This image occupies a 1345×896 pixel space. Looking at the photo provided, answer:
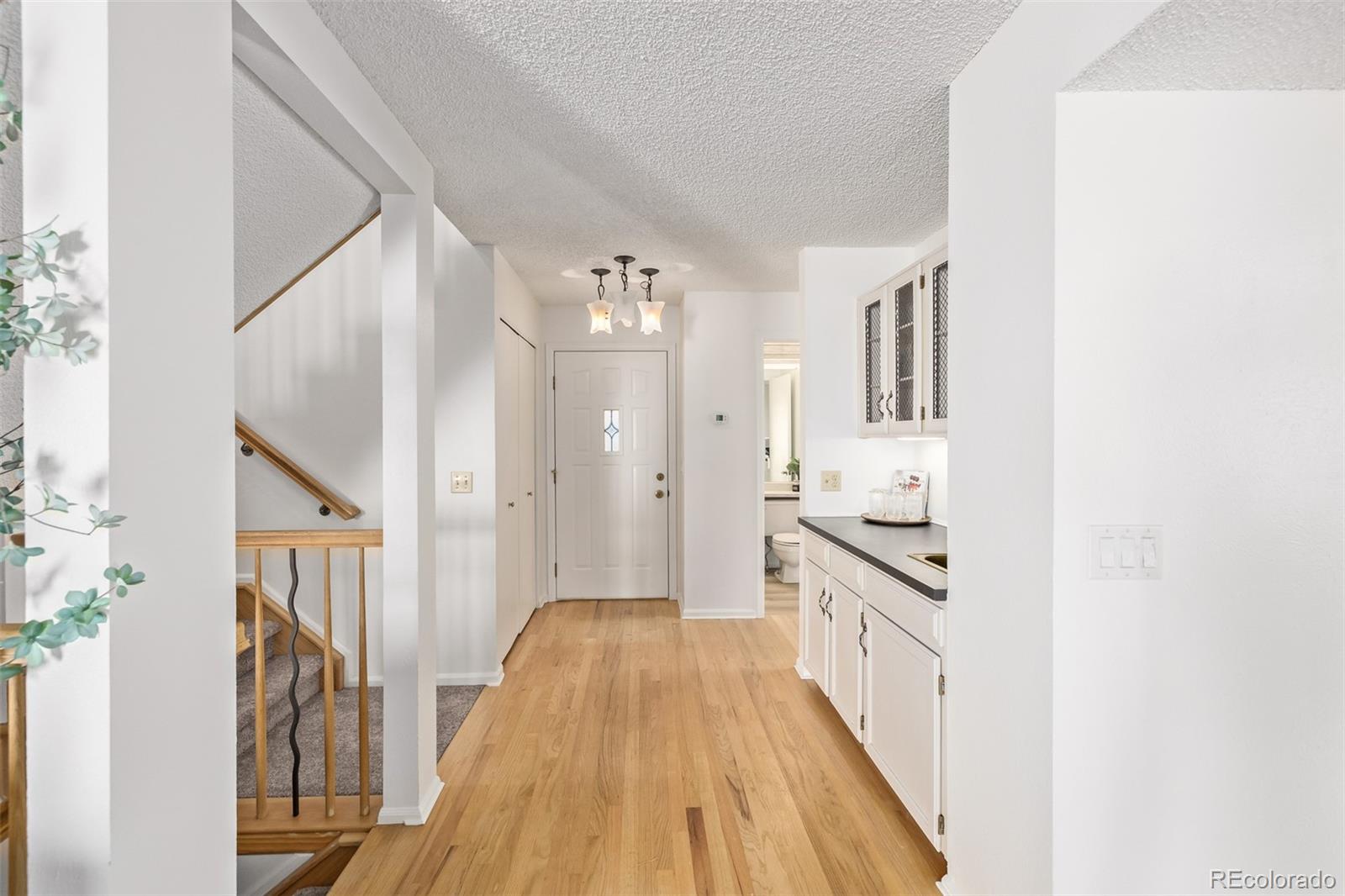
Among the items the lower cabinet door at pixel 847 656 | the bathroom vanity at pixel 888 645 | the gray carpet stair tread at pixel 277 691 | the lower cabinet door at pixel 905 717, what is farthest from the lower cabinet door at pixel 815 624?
the gray carpet stair tread at pixel 277 691

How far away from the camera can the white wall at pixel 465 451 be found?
3529 mm

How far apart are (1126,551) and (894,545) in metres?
1.36

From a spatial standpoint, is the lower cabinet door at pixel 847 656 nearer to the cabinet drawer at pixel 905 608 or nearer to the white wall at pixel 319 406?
the cabinet drawer at pixel 905 608

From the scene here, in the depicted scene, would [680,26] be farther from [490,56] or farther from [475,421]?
[475,421]

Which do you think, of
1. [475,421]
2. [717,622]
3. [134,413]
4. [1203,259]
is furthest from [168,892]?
[717,622]

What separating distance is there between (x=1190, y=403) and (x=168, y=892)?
2.08 meters

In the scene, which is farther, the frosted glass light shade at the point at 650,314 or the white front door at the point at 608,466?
the white front door at the point at 608,466

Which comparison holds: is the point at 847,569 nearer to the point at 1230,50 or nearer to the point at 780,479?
the point at 1230,50

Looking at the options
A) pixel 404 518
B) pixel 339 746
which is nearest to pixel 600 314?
pixel 404 518

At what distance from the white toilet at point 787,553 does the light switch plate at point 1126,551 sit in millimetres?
4269

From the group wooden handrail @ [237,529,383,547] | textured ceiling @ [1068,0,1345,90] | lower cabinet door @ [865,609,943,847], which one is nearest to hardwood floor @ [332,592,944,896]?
lower cabinet door @ [865,609,943,847]

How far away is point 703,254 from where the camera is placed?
3.82m

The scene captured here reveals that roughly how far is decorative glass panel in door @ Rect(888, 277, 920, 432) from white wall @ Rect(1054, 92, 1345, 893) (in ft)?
4.78

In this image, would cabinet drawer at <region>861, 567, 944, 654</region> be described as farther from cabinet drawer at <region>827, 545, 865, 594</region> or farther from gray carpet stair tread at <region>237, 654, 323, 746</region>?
gray carpet stair tread at <region>237, 654, 323, 746</region>
